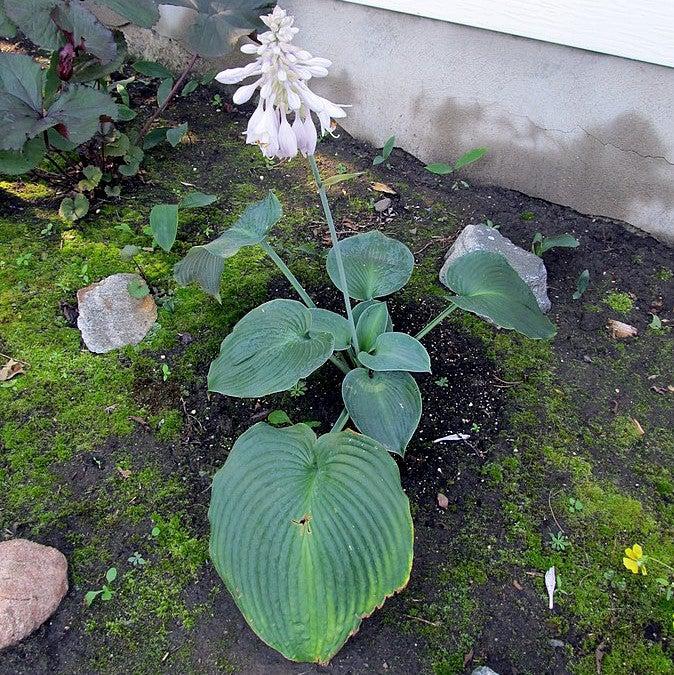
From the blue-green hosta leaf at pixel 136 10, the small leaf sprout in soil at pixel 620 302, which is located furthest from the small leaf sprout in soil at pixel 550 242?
the blue-green hosta leaf at pixel 136 10

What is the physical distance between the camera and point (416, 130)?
2566mm

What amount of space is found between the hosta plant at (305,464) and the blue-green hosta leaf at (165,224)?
441mm

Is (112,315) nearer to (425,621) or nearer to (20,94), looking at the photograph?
(20,94)

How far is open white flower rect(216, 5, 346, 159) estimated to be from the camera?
107 centimetres

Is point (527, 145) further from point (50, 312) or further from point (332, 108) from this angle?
point (50, 312)

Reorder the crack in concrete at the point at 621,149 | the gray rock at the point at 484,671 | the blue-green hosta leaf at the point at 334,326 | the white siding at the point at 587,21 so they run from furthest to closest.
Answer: the crack in concrete at the point at 621,149 → the white siding at the point at 587,21 → the blue-green hosta leaf at the point at 334,326 → the gray rock at the point at 484,671

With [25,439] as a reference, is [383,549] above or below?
above

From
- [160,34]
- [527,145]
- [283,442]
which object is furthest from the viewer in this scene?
[160,34]

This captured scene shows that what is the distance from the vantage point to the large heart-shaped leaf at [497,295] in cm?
150

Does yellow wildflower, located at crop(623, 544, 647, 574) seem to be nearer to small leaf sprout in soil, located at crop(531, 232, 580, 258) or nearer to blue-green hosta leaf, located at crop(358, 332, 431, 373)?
blue-green hosta leaf, located at crop(358, 332, 431, 373)

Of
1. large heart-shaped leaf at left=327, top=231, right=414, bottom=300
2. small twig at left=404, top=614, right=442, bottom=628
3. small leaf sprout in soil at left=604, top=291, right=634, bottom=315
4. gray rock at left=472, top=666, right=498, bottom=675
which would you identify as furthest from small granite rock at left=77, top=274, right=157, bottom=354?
small leaf sprout in soil at left=604, top=291, right=634, bottom=315

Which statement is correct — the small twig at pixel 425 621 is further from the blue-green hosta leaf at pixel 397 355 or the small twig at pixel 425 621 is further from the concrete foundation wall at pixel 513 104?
the concrete foundation wall at pixel 513 104

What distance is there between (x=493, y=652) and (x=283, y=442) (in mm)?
649

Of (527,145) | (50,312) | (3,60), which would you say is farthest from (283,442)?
(527,145)
